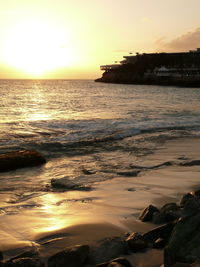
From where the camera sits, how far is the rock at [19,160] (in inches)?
297

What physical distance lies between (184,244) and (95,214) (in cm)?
180

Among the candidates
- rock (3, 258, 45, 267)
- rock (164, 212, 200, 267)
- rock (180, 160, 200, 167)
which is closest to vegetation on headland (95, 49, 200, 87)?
→ rock (180, 160, 200, 167)

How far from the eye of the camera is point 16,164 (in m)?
7.68

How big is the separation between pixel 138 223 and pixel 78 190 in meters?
1.87

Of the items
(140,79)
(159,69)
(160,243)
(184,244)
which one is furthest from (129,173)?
(140,79)

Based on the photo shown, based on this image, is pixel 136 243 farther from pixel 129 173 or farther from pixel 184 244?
pixel 129 173

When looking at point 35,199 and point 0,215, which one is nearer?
point 0,215

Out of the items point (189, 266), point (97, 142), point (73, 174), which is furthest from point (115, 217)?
point (97, 142)

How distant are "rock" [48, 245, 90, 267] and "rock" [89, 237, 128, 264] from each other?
0.09 m

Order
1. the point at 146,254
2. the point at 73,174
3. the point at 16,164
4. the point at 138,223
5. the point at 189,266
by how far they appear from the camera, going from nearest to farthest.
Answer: the point at 189,266
the point at 146,254
the point at 138,223
the point at 73,174
the point at 16,164

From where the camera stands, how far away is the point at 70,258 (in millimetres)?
3037

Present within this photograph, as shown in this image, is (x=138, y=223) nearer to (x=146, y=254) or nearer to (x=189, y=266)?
(x=146, y=254)

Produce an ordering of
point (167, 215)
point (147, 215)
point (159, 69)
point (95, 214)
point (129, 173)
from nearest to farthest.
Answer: point (167, 215) < point (147, 215) < point (95, 214) < point (129, 173) < point (159, 69)

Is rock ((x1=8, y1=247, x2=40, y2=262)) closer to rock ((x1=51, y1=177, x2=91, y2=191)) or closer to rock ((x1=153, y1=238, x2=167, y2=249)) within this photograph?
rock ((x1=153, y1=238, x2=167, y2=249))
